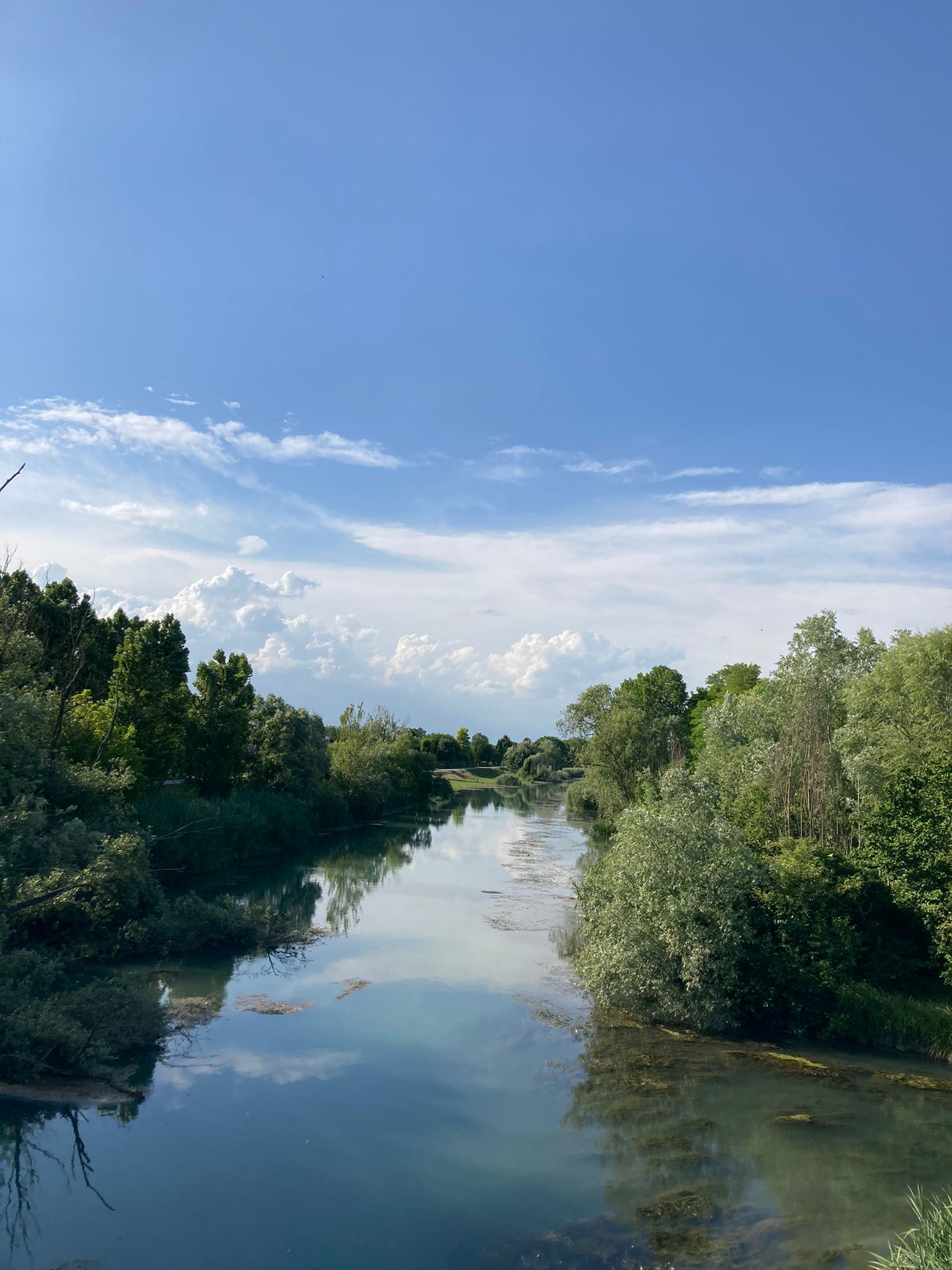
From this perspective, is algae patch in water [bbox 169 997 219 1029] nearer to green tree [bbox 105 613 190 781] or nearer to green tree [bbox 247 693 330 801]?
green tree [bbox 105 613 190 781]

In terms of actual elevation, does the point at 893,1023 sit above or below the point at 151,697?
below

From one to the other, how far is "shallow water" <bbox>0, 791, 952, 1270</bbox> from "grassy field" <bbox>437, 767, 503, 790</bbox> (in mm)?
95958

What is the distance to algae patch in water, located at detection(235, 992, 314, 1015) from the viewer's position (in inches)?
837

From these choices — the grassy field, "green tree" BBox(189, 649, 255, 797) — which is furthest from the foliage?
the grassy field

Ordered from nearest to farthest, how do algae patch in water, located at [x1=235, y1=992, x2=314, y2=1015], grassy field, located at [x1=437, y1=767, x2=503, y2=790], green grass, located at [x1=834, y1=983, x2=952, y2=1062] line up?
green grass, located at [x1=834, y1=983, x2=952, y2=1062], algae patch in water, located at [x1=235, y1=992, x2=314, y2=1015], grassy field, located at [x1=437, y1=767, x2=503, y2=790]

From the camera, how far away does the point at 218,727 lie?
167 feet

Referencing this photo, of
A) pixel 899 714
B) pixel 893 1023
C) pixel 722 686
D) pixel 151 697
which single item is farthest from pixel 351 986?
pixel 722 686

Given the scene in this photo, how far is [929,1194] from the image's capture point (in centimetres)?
1298

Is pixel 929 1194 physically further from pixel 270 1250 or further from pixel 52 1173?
pixel 52 1173

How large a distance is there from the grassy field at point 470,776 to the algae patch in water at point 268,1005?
93.6 meters

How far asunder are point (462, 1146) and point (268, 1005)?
9.08 meters

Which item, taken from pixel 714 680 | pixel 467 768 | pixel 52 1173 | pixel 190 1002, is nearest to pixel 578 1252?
pixel 52 1173

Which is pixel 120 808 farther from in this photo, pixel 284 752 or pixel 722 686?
pixel 722 686

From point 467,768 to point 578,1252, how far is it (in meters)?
153
